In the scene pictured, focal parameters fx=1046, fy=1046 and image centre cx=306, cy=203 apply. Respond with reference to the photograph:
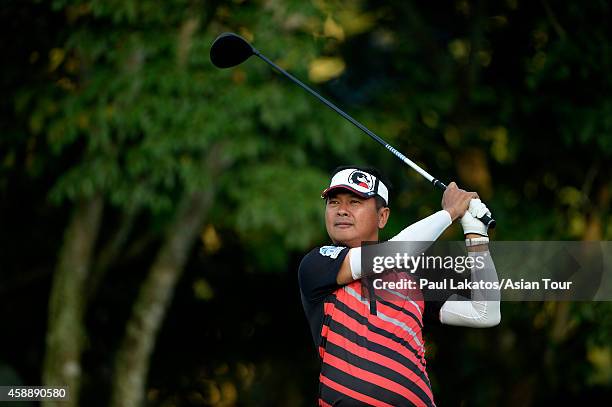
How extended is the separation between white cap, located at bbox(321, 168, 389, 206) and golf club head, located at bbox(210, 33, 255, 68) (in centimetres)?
131

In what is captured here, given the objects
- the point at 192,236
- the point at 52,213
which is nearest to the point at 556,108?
the point at 192,236

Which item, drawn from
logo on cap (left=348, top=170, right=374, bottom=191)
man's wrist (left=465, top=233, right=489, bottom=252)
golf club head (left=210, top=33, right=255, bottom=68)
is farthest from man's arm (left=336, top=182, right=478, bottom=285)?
golf club head (left=210, top=33, right=255, bottom=68)

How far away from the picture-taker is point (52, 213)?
43.2ft

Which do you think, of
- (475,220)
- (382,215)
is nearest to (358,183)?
(382,215)

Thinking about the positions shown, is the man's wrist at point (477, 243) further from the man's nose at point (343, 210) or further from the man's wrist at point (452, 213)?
the man's nose at point (343, 210)

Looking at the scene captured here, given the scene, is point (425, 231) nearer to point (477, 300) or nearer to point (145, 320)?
point (477, 300)

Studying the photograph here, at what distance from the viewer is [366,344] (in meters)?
4.35

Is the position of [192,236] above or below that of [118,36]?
below

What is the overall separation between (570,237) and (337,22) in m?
3.68

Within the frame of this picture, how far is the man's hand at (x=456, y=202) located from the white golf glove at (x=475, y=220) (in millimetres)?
37

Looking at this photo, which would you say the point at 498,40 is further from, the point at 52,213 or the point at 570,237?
the point at 52,213

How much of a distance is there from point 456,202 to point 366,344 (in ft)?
2.45

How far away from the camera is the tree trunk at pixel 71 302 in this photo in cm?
1134

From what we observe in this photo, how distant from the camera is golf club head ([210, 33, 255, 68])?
579cm
